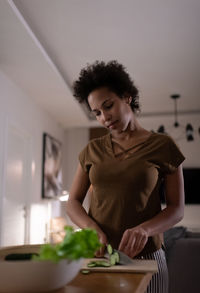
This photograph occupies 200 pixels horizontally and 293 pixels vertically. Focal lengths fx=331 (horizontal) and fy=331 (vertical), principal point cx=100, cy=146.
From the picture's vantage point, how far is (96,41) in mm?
3379

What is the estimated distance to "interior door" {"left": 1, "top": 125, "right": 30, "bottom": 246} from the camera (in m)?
3.99

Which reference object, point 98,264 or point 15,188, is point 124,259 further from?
point 15,188

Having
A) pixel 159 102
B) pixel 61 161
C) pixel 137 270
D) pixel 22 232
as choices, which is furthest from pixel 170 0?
pixel 61 161

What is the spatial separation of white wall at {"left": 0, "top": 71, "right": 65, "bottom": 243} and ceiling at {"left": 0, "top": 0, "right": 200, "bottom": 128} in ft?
0.52

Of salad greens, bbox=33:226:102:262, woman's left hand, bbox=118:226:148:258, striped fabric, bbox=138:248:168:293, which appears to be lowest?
striped fabric, bbox=138:248:168:293

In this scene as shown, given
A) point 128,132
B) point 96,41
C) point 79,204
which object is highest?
point 96,41

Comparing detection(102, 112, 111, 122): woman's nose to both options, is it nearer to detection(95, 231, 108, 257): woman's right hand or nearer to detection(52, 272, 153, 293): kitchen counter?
detection(95, 231, 108, 257): woman's right hand

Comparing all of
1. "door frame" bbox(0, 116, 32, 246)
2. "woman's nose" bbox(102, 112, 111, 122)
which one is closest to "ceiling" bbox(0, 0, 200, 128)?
"door frame" bbox(0, 116, 32, 246)

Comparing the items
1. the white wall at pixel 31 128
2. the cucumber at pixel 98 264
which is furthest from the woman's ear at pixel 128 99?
the white wall at pixel 31 128

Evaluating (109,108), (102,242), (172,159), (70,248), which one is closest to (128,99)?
(109,108)

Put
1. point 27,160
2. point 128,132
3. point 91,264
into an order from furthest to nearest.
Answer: point 27,160 < point 128,132 < point 91,264

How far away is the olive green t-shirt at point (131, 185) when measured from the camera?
0.99 metres

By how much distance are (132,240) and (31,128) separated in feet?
13.5

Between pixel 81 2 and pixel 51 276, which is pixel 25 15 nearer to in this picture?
pixel 81 2
